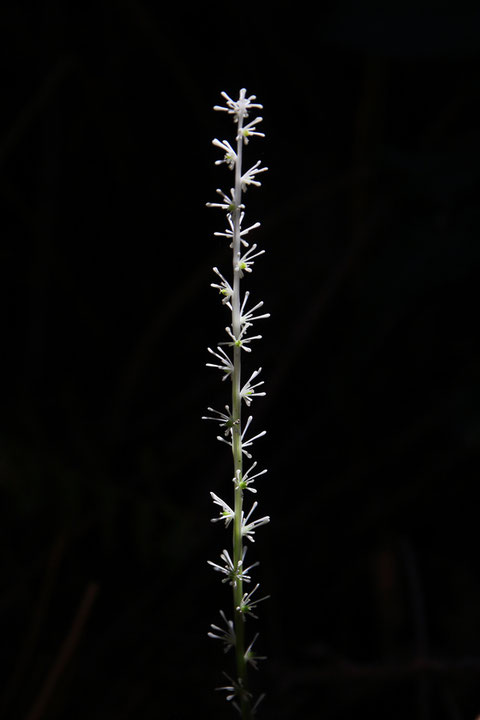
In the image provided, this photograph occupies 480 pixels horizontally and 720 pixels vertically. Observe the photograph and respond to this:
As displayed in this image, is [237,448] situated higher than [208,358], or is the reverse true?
[208,358]

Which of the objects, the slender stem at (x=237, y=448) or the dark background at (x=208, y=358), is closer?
the slender stem at (x=237, y=448)

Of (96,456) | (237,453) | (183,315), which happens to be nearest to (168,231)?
(183,315)

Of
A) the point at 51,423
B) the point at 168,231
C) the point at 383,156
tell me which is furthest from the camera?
the point at 168,231

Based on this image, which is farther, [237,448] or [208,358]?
[208,358]

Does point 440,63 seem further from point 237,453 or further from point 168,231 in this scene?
point 237,453

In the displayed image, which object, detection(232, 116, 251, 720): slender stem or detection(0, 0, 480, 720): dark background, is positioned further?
detection(0, 0, 480, 720): dark background

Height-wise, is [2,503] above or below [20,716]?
above

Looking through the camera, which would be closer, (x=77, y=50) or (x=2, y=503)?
(x=2, y=503)

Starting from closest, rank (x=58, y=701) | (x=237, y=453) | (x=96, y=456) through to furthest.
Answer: (x=237, y=453) < (x=58, y=701) < (x=96, y=456)
